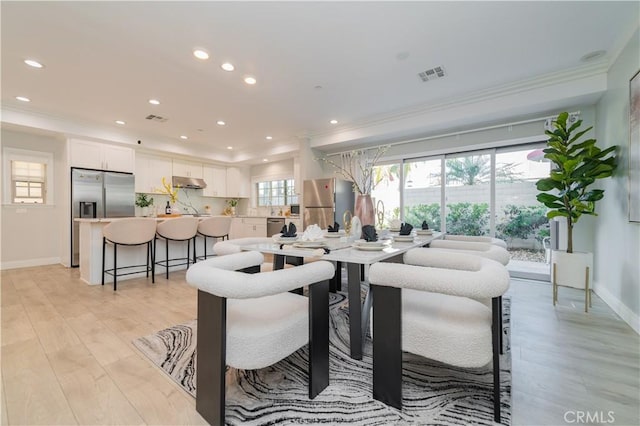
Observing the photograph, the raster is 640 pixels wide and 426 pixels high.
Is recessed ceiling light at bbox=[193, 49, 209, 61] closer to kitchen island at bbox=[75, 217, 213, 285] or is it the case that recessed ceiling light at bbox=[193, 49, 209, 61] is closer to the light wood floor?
kitchen island at bbox=[75, 217, 213, 285]

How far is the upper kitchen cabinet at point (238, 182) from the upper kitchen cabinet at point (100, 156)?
7.44 ft

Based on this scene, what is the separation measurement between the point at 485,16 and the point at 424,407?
2.79 metres

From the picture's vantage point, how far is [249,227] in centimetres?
652

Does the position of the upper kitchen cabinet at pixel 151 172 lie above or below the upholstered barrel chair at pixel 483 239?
above

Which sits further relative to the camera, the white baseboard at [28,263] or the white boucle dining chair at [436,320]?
the white baseboard at [28,263]

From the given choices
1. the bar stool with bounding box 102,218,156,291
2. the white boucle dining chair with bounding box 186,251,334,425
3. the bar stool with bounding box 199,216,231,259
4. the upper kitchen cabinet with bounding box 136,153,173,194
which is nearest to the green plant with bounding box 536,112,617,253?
the white boucle dining chair with bounding box 186,251,334,425

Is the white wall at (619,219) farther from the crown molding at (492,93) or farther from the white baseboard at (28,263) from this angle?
the white baseboard at (28,263)

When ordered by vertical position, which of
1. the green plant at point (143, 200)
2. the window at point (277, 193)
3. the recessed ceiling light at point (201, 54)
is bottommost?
the green plant at point (143, 200)

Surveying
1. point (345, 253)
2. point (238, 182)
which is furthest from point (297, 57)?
point (238, 182)

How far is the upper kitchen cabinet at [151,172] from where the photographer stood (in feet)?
18.1

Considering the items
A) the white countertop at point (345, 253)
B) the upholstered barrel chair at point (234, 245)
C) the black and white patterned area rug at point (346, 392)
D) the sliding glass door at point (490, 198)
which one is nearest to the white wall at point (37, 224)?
the upholstered barrel chair at point (234, 245)

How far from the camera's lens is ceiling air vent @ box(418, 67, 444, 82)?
116 inches

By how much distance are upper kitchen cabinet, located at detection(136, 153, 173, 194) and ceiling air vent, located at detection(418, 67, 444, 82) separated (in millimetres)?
5455

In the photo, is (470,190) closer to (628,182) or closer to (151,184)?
(628,182)
